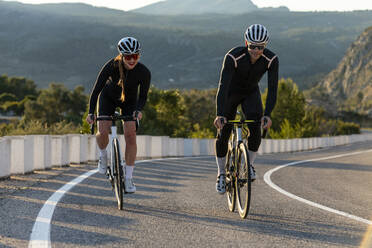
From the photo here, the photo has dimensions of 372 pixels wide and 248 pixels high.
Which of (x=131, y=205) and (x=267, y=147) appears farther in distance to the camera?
(x=267, y=147)

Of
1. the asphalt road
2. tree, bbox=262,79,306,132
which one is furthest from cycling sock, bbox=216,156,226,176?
tree, bbox=262,79,306,132

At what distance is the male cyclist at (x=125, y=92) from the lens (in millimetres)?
7648

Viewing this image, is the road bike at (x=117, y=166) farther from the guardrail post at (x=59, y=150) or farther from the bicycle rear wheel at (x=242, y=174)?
the guardrail post at (x=59, y=150)

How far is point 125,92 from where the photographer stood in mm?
8062

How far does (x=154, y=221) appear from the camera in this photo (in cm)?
645

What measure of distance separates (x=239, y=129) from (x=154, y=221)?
1597 millimetres

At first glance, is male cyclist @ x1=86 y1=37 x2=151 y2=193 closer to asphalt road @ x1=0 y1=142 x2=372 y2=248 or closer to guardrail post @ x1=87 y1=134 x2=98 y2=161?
asphalt road @ x1=0 y1=142 x2=372 y2=248

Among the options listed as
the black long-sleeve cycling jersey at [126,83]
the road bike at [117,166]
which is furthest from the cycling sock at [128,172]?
the black long-sleeve cycling jersey at [126,83]

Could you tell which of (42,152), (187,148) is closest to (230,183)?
(42,152)

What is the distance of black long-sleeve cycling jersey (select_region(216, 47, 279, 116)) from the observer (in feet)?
23.4

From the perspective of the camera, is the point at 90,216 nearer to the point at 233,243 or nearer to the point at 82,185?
the point at 233,243

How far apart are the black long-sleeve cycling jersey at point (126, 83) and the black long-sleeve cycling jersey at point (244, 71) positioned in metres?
1.22

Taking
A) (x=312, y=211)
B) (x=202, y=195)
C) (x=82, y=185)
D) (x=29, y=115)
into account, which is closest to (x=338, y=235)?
(x=312, y=211)

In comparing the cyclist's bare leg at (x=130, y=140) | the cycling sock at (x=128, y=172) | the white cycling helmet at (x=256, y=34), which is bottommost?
the cycling sock at (x=128, y=172)
